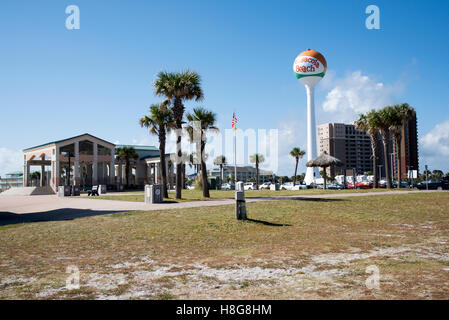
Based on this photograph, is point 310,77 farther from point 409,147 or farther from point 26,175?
point 409,147

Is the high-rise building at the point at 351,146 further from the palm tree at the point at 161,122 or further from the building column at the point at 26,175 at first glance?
the palm tree at the point at 161,122

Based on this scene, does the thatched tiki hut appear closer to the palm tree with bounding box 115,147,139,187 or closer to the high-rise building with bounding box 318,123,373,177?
the palm tree with bounding box 115,147,139,187

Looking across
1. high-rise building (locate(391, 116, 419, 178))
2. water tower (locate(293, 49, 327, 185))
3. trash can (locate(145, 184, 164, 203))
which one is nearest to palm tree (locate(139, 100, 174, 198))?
trash can (locate(145, 184, 164, 203))

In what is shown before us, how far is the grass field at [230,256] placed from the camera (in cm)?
535

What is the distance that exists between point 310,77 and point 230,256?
69.4 metres

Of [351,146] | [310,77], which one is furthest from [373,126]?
[351,146]

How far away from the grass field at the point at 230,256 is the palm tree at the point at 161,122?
1377 centimetres

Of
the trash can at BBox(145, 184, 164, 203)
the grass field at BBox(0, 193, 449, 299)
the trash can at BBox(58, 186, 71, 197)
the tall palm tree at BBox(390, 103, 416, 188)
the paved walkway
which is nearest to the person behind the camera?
the grass field at BBox(0, 193, 449, 299)

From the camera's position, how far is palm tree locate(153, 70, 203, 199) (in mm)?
26594

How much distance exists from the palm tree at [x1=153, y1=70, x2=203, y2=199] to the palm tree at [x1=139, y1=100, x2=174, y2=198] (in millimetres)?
1213

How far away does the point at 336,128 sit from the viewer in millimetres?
155000

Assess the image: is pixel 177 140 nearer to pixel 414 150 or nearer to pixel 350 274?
pixel 350 274

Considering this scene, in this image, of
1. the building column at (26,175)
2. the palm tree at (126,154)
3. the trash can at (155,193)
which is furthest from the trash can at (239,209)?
the building column at (26,175)

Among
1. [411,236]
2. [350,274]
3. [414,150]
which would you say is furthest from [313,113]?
[414,150]
